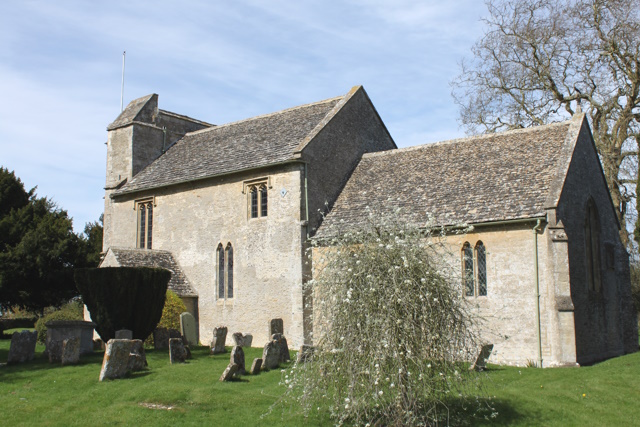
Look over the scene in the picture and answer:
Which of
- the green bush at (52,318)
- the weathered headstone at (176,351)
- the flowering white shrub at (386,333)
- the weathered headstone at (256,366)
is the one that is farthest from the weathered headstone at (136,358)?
the green bush at (52,318)

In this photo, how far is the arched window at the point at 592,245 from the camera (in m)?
22.4

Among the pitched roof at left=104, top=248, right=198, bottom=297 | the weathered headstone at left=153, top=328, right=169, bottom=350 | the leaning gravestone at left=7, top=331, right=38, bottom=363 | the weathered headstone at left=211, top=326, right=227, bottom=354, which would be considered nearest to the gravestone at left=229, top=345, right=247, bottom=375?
the weathered headstone at left=211, top=326, right=227, bottom=354

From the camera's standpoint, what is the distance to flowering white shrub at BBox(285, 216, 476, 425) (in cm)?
1101

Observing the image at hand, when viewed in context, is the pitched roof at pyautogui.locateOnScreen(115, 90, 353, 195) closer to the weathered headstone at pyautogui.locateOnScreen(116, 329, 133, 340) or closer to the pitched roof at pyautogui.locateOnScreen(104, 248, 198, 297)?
the pitched roof at pyautogui.locateOnScreen(104, 248, 198, 297)

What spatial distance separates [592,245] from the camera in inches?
902

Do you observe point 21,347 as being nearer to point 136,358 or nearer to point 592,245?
point 136,358

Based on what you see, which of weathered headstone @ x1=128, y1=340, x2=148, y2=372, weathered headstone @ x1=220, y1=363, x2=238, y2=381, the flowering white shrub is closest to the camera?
the flowering white shrub

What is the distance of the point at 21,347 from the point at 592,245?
19267mm

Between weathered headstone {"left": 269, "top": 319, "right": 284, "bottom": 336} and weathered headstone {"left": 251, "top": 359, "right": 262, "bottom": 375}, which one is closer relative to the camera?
weathered headstone {"left": 251, "top": 359, "right": 262, "bottom": 375}

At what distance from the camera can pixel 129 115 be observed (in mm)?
31297

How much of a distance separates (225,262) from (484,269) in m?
10.3

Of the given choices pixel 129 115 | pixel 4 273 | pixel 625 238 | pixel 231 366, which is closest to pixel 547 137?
pixel 625 238

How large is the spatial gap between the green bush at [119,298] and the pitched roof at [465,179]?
643cm

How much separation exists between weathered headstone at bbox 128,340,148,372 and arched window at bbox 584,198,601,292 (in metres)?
14.9
